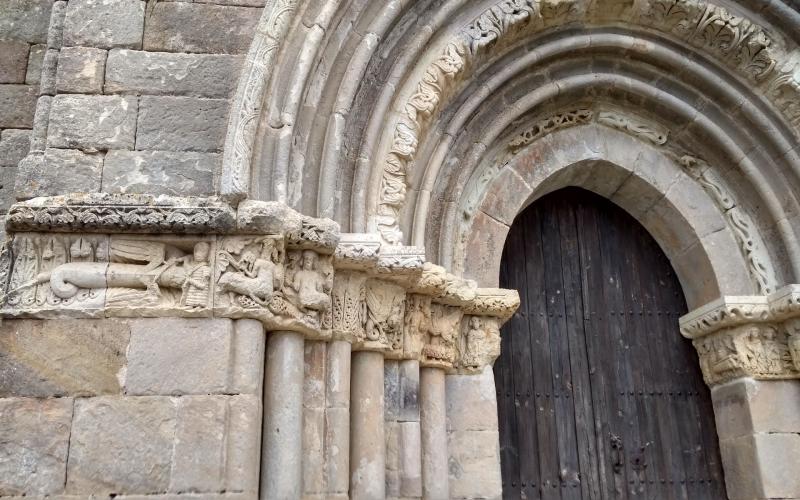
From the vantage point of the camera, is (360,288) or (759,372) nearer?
(360,288)

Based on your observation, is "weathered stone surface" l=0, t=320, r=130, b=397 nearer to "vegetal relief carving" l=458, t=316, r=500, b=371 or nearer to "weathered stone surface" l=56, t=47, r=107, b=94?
"weathered stone surface" l=56, t=47, r=107, b=94

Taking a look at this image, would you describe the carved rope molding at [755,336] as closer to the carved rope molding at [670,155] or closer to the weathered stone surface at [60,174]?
the carved rope molding at [670,155]

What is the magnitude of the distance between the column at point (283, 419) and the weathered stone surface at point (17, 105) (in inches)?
85.5

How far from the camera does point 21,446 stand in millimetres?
2932

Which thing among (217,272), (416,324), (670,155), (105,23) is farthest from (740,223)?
(105,23)

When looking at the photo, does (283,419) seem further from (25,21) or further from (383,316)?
(25,21)

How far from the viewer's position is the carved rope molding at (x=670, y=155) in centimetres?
481

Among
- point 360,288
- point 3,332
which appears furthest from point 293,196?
point 3,332

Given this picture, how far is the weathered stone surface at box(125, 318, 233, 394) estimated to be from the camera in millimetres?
3029

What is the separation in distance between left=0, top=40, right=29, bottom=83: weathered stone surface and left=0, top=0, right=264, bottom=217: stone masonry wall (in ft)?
2.46

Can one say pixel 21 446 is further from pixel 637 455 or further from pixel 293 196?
pixel 637 455

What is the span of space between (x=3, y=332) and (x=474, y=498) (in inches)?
102

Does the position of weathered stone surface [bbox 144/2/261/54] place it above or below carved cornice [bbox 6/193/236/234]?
above

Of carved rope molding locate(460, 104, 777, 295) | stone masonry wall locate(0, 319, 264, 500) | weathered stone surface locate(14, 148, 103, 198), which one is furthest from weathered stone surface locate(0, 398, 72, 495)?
carved rope molding locate(460, 104, 777, 295)
